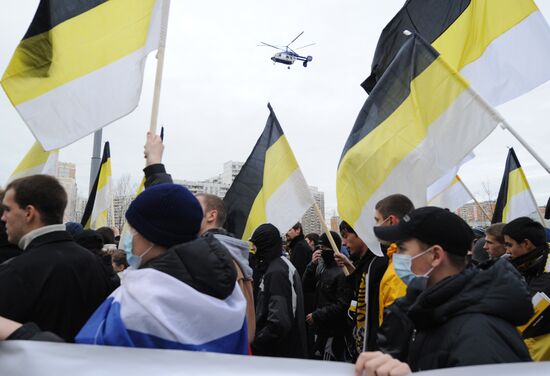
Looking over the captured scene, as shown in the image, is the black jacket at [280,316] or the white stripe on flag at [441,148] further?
the black jacket at [280,316]

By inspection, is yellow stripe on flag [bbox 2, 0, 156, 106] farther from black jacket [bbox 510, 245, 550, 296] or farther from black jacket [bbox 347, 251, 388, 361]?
black jacket [bbox 510, 245, 550, 296]

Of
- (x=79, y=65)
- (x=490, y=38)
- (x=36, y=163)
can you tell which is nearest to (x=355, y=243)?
(x=490, y=38)

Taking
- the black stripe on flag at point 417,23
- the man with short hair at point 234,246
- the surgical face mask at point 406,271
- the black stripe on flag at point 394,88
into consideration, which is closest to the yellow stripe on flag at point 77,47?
the man with short hair at point 234,246

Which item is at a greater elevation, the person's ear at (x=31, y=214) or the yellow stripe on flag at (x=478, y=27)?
the person's ear at (x=31, y=214)

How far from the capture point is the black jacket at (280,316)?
4215 mm

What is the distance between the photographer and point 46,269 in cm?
258

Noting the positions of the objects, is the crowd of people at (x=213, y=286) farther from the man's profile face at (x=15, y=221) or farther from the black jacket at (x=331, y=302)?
the black jacket at (x=331, y=302)

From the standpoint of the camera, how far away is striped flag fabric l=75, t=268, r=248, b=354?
1739 millimetres

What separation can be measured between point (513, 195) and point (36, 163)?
8181 mm

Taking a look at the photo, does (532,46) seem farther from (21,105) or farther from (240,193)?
(21,105)

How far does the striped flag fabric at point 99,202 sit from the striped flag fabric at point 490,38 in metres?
5.88

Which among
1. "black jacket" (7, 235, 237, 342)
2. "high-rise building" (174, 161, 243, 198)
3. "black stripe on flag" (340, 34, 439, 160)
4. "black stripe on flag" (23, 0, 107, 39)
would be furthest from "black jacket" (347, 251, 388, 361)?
"high-rise building" (174, 161, 243, 198)

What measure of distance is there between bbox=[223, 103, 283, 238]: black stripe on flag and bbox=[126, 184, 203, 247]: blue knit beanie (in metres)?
3.93

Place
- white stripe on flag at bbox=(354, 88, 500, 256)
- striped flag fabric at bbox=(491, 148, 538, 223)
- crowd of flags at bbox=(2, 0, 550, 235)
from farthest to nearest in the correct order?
1. striped flag fabric at bbox=(491, 148, 538, 223)
2. white stripe on flag at bbox=(354, 88, 500, 256)
3. crowd of flags at bbox=(2, 0, 550, 235)
